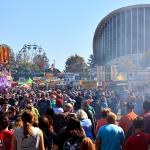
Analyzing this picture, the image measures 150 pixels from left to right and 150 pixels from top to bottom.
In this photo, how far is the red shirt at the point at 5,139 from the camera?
7.56 m

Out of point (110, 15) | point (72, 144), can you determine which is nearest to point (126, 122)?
point (72, 144)

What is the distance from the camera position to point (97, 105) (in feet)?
62.1

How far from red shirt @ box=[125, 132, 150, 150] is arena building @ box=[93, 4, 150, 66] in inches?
3536

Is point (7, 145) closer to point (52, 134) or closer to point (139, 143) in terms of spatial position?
point (52, 134)

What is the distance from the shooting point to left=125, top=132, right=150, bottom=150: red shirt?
7316 millimetres

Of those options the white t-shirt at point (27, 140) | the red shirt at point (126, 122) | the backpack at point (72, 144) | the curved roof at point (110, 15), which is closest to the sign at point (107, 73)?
the red shirt at point (126, 122)

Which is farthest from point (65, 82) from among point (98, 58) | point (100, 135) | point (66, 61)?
point (66, 61)

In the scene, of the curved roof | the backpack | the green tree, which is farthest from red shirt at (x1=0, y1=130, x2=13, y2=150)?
the green tree

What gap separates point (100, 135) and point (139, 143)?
3.28 ft

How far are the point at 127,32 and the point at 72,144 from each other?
97787 mm

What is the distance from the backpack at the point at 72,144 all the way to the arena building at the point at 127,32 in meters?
90.4

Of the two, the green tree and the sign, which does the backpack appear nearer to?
the sign

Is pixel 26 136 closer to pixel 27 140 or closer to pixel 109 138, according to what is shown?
pixel 27 140

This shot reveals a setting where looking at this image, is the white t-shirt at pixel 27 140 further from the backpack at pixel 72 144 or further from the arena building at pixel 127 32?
the arena building at pixel 127 32
